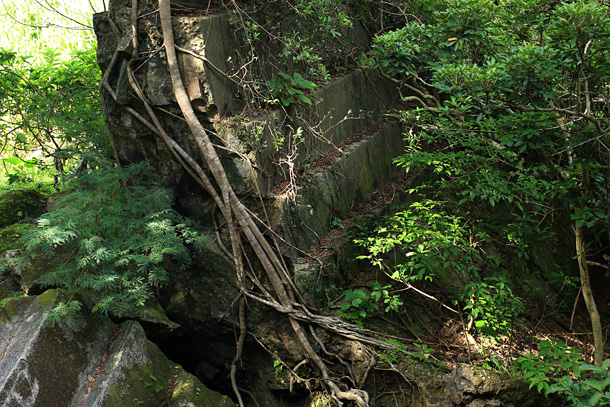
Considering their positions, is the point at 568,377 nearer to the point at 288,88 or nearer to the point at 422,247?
the point at 422,247

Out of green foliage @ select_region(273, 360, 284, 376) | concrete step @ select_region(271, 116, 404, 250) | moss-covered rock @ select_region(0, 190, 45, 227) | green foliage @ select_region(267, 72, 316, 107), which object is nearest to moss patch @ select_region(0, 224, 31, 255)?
moss-covered rock @ select_region(0, 190, 45, 227)

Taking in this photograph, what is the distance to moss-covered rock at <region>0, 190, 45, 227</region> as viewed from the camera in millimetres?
5309

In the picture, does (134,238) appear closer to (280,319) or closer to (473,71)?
(280,319)

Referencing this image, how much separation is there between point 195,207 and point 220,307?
95cm

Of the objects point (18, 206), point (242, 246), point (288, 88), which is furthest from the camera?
point (18, 206)

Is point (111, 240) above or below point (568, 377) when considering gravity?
above

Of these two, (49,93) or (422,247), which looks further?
(49,93)

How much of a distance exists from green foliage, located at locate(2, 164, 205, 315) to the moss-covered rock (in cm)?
118

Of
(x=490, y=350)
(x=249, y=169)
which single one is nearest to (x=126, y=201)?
(x=249, y=169)

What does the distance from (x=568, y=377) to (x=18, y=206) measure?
5370 millimetres

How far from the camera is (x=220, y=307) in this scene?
4.48m

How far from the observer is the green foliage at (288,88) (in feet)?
15.3

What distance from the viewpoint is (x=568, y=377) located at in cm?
320

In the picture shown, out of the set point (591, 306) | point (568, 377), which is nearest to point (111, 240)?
point (568, 377)
